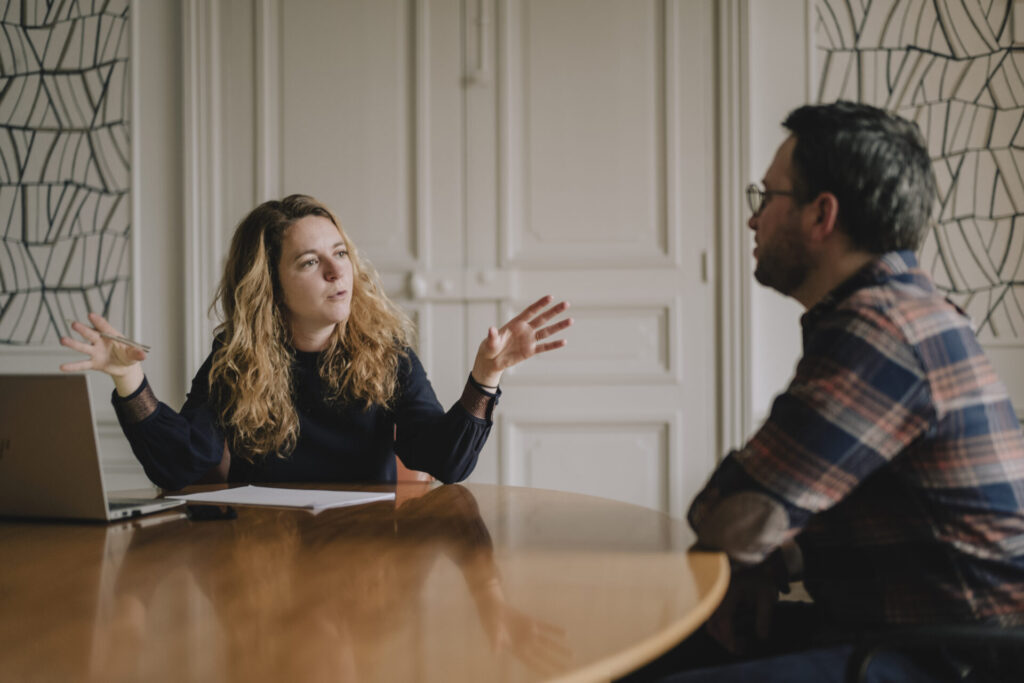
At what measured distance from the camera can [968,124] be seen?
302cm

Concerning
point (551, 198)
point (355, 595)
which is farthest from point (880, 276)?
point (551, 198)

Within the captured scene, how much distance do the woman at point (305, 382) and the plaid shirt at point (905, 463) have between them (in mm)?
779

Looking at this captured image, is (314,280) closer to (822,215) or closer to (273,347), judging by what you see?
(273,347)

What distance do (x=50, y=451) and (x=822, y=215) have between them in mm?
1170

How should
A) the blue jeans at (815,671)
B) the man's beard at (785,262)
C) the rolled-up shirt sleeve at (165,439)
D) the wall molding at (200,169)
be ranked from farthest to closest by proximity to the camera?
the wall molding at (200,169), the rolled-up shirt sleeve at (165,439), the man's beard at (785,262), the blue jeans at (815,671)

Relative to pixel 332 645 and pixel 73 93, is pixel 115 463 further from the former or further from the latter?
pixel 332 645

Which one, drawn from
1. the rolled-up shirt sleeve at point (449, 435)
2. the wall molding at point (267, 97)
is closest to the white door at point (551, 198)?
the wall molding at point (267, 97)

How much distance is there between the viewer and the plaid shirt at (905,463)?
1.00 meters

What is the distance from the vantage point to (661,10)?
10.3ft

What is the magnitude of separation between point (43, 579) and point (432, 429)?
3.01 feet

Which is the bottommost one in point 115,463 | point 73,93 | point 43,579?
point 115,463

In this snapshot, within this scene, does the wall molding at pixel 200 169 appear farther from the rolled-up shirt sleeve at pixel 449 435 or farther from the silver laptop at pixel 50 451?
the silver laptop at pixel 50 451

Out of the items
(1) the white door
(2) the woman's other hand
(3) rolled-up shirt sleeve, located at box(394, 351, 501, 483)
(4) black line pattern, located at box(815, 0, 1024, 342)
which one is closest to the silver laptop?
(2) the woman's other hand

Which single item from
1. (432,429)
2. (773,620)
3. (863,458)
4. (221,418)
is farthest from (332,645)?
(221,418)
